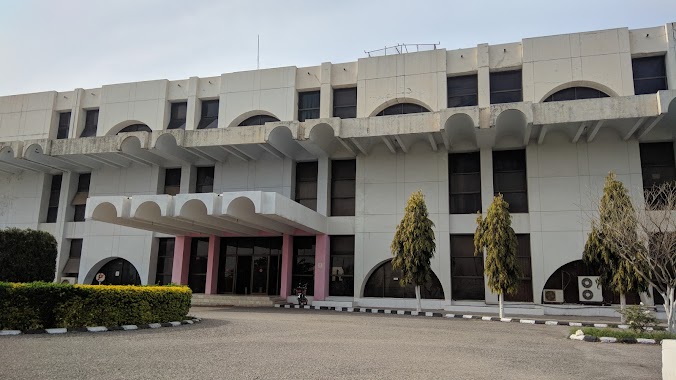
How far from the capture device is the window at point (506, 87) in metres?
22.8

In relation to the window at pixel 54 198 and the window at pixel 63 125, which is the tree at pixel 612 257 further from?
the window at pixel 63 125

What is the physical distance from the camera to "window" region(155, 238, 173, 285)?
86.1ft

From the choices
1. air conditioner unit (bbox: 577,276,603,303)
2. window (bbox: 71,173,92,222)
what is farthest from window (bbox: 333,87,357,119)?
window (bbox: 71,173,92,222)

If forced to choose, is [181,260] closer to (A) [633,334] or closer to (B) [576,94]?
(A) [633,334]

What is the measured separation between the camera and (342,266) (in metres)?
23.9

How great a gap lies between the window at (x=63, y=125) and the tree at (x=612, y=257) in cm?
2830

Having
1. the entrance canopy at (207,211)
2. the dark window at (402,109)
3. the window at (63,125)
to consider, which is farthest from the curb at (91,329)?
the window at (63,125)

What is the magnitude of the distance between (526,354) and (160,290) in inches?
361

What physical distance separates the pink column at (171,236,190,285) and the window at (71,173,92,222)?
6.92m

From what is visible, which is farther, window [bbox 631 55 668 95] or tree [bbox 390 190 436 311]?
window [bbox 631 55 668 95]

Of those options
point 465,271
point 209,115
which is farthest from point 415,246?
point 209,115

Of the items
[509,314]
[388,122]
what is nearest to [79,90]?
[388,122]

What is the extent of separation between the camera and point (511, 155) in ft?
74.9

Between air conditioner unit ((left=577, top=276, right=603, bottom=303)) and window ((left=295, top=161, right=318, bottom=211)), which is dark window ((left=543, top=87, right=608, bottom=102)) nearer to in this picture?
air conditioner unit ((left=577, top=276, right=603, bottom=303))
